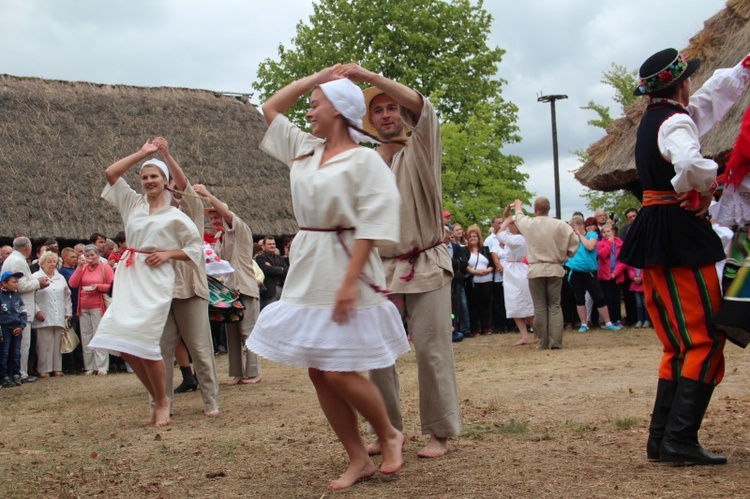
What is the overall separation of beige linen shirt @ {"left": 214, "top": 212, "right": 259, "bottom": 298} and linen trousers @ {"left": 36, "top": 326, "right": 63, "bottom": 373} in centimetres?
414

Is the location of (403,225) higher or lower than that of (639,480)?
higher

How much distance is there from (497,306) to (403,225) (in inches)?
476

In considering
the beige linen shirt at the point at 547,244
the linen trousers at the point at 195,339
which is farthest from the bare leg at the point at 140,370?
the beige linen shirt at the point at 547,244

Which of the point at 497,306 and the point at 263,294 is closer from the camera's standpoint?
the point at 263,294

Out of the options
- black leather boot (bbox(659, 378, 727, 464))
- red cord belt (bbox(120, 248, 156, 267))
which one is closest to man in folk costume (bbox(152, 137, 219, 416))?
red cord belt (bbox(120, 248, 156, 267))

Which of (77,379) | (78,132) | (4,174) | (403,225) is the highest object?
(78,132)

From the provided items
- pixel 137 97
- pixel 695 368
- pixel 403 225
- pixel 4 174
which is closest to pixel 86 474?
pixel 403 225

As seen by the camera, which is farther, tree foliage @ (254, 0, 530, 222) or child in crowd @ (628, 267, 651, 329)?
tree foliage @ (254, 0, 530, 222)

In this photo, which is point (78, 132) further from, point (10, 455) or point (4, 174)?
point (10, 455)

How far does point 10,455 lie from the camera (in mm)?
6148

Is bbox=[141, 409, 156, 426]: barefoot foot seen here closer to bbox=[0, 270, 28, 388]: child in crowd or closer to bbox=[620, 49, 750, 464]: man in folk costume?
bbox=[620, 49, 750, 464]: man in folk costume

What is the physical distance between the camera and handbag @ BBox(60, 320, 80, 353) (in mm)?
13570

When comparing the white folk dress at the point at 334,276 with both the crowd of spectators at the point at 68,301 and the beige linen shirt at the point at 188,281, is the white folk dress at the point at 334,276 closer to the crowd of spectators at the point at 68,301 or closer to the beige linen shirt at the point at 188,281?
the beige linen shirt at the point at 188,281

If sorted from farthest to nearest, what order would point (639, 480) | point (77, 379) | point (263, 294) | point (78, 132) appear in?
point (78, 132), point (263, 294), point (77, 379), point (639, 480)
